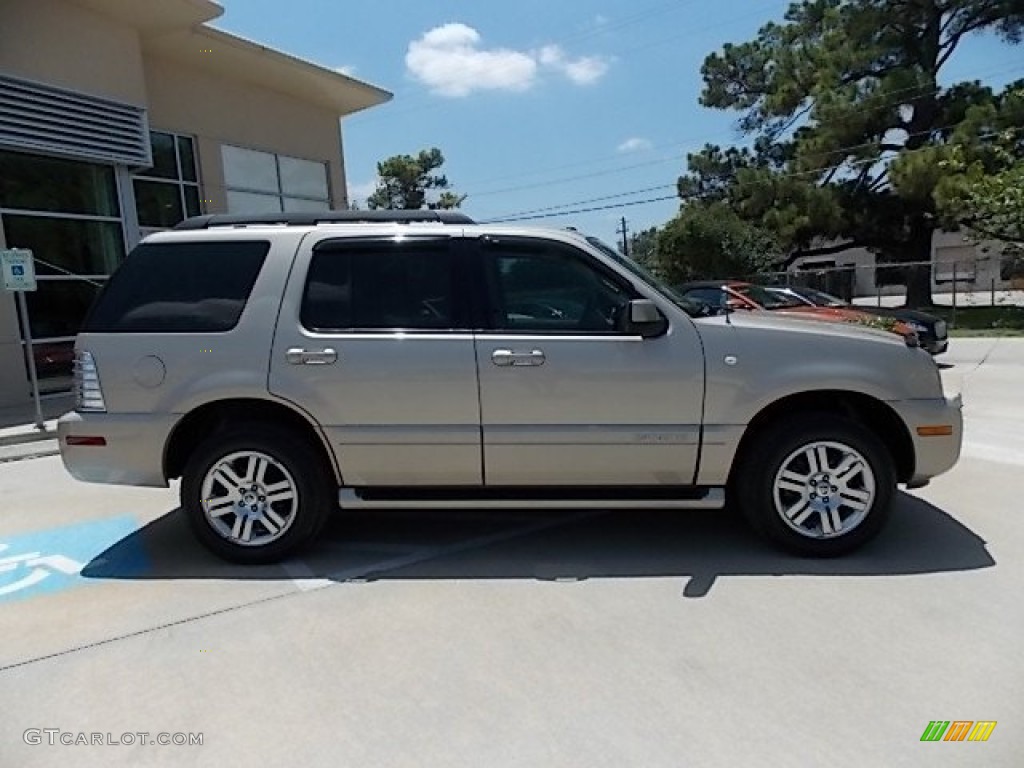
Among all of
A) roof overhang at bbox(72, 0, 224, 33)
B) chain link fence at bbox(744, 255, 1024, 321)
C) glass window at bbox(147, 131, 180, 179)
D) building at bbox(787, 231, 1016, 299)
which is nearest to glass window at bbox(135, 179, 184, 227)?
glass window at bbox(147, 131, 180, 179)

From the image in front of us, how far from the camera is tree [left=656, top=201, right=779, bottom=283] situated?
2552cm

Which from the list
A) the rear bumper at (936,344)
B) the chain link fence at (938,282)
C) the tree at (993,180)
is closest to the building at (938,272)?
the chain link fence at (938,282)

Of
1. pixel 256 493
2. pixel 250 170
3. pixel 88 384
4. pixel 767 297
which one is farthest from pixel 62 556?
pixel 250 170

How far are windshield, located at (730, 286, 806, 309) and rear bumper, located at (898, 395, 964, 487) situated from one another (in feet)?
26.3

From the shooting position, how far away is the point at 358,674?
304 centimetres

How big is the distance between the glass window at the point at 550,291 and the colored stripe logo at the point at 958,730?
7.61 feet

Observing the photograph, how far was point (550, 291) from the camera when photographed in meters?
4.17

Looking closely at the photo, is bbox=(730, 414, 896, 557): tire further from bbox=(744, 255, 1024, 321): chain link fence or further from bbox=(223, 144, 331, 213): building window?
bbox=(744, 255, 1024, 321): chain link fence

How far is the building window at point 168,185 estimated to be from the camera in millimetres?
13924

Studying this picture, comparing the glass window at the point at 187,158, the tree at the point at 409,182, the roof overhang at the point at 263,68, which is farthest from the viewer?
the tree at the point at 409,182

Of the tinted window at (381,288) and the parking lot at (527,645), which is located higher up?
the tinted window at (381,288)

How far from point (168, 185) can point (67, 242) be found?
101 inches

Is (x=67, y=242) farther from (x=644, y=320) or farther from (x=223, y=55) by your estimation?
(x=644, y=320)

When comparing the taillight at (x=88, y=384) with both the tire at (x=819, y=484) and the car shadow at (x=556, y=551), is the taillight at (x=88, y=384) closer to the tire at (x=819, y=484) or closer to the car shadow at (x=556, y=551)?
the car shadow at (x=556, y=551)
